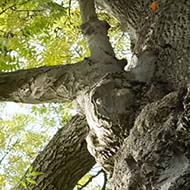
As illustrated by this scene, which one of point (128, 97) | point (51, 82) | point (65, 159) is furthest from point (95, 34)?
point (65, 159)

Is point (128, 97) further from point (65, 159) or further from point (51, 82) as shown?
point (65, 159)

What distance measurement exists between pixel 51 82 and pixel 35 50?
833 mm

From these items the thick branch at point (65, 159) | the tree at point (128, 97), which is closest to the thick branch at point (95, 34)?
the tree at point (128, 97)

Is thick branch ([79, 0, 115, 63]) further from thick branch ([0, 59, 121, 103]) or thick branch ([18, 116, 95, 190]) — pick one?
thick branch ([18, 116, 95, 190])

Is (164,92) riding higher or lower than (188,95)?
higher

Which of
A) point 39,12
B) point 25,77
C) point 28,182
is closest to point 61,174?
point 28,182

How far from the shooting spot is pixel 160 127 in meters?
2.13

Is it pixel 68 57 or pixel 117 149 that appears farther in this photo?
pixel 68 57

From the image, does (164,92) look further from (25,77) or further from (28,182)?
(28,182)

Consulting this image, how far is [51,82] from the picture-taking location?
3084 mm

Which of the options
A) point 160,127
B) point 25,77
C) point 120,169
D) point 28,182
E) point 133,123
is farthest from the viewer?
point 28,182

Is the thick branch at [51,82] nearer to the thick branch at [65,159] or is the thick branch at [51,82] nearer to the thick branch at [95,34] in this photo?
the thick branch at [95,34]

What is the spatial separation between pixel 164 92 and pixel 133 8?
3.63 feet

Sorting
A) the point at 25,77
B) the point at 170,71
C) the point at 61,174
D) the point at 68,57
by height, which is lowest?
the point at 170,71
